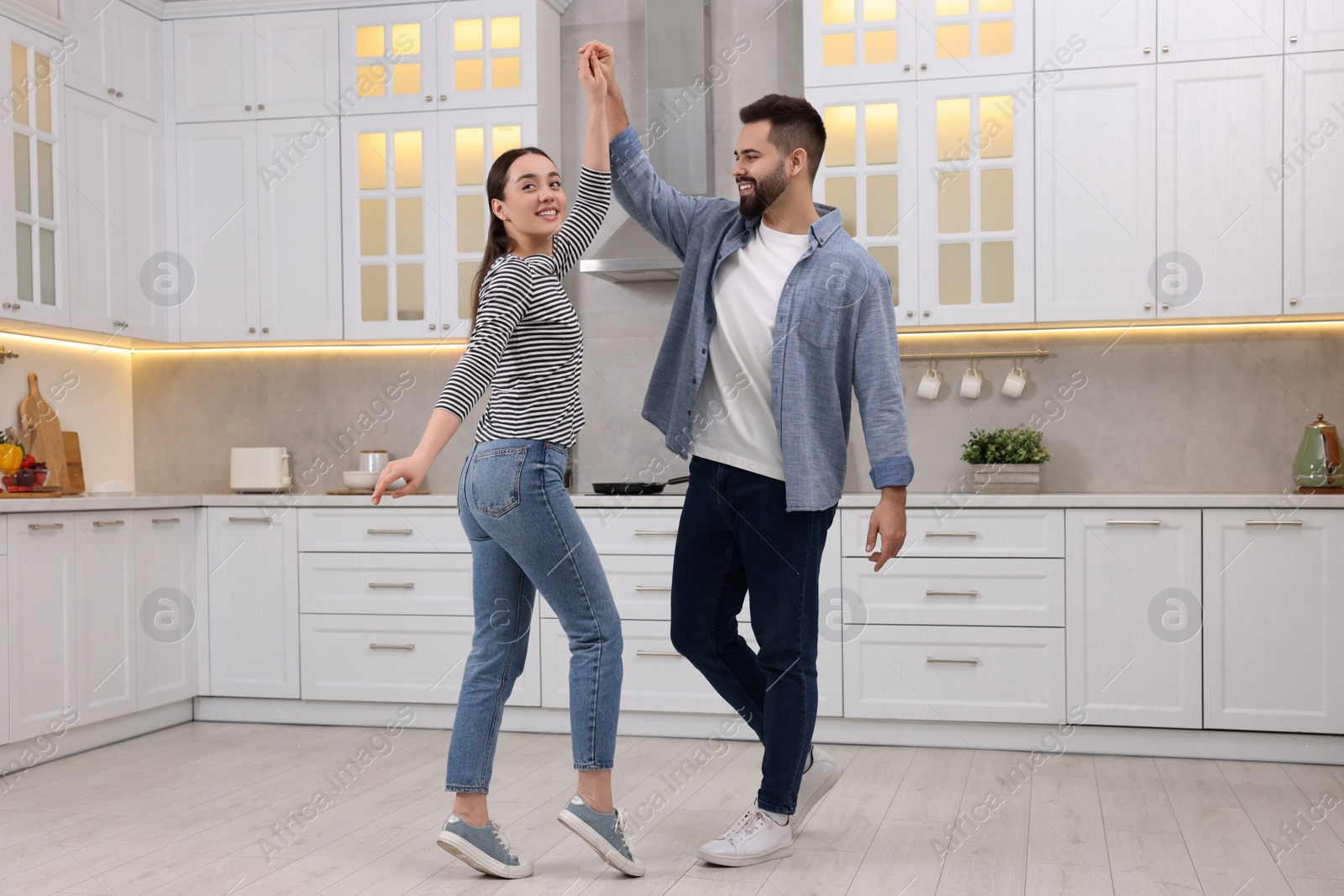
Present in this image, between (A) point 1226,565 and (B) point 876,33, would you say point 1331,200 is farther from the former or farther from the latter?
(B) point 876,33

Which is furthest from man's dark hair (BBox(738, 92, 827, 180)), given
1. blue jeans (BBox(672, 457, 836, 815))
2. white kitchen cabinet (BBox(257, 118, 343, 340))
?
white kitchen cabinet (BBox(257, 118, 343, 340))

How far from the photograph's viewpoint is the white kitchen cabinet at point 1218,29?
363 centimetres

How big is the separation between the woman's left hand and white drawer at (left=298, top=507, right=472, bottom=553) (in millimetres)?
1907

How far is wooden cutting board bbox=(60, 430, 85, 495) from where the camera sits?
4.25 meters

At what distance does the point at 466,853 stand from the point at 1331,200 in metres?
3.13

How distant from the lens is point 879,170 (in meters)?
3.90

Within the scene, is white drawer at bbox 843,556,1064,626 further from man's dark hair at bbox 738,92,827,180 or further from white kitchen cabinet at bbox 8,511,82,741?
white kitchen cabinet at bbox 8,511,82,741

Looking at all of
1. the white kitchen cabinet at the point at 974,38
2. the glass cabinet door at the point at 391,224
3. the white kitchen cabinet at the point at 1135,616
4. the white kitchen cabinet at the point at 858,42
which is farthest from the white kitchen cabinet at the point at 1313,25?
the glass cabinet door at the point at 391,224

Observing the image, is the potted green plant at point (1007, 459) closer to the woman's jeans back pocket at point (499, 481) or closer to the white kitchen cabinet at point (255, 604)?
the woman's jeans back pocket at point (499, 481)

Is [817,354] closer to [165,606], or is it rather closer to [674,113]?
[674,113]

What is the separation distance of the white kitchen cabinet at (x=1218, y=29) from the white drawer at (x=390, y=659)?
276 cm

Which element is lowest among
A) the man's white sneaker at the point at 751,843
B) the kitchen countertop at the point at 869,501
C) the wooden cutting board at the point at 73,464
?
the man's white sneaker at the point at 751,843

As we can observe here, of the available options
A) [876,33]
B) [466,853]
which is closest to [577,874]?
[466,853]

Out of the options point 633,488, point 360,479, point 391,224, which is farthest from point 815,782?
point 391,224
